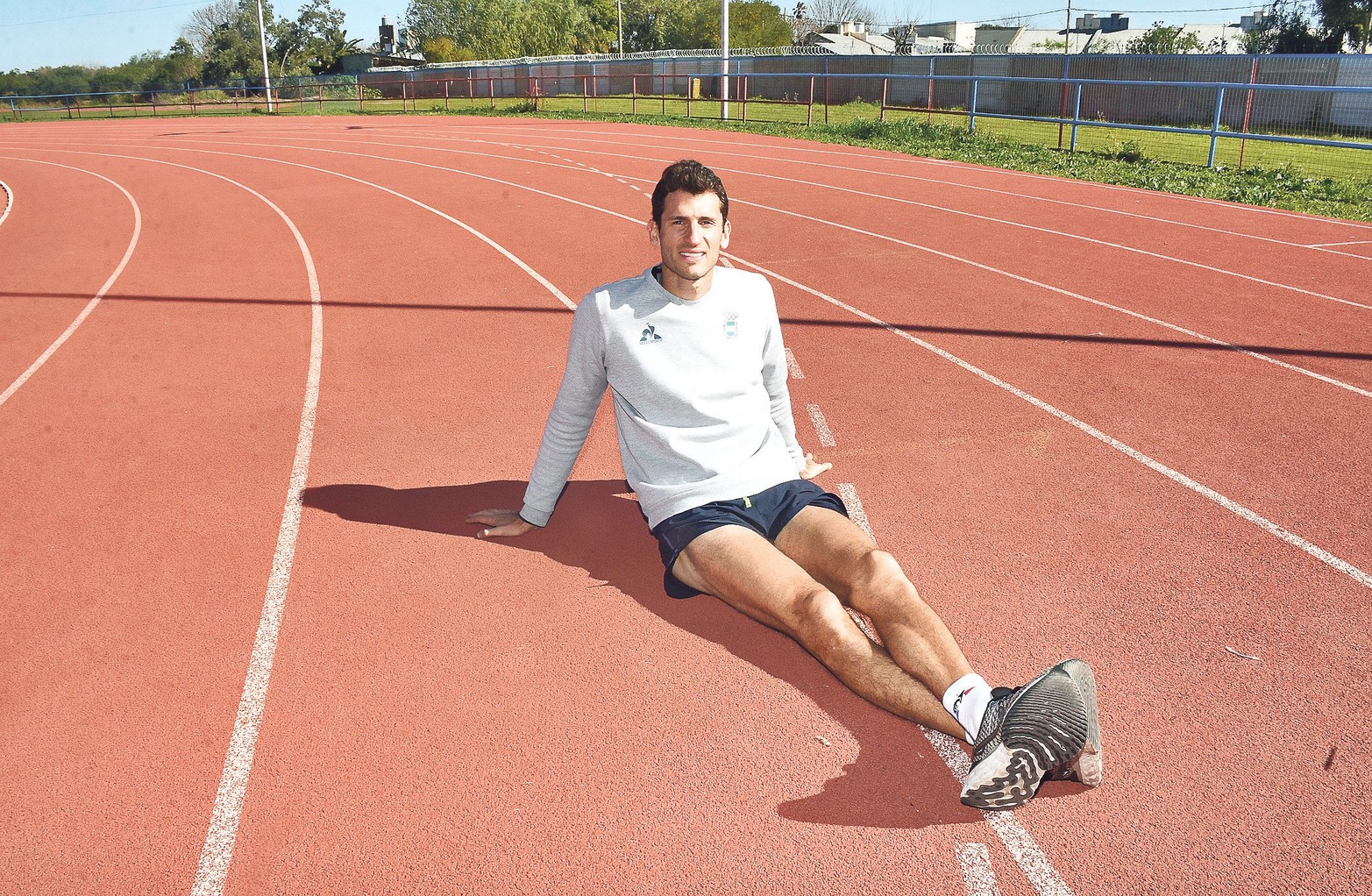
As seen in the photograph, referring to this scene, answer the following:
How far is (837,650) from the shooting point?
3.41 m

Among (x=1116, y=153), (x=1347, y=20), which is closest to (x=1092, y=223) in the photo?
(x=1116, y=153)

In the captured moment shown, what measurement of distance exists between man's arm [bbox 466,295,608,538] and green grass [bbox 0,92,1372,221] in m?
13.3

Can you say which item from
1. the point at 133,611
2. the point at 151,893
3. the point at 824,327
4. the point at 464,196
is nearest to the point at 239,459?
the point at 133,611

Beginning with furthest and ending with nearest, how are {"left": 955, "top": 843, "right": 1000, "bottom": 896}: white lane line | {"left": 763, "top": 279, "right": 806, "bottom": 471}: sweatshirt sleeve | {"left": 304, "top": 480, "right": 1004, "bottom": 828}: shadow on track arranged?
{"left": 763, "top": 279, "right": 806, "bottom": 471}: sweatshirt sleeve
{"left": 304, "top": 480, "right": 1004, "bottom": 828}: shadow on track
{"left": 955, "top": 843, "right": 1000, "bottom": 896}: white lane line

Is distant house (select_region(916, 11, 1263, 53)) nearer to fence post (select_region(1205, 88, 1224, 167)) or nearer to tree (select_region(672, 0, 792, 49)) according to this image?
tree (select_region(672, 0, 792, 49))

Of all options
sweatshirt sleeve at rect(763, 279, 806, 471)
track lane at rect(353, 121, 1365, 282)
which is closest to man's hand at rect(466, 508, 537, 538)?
sweatshirt sleeve at rect(763, 279, 806, 471)

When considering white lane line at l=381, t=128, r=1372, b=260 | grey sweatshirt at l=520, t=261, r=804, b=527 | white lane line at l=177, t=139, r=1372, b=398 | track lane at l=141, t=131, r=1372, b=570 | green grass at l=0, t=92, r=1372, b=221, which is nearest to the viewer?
grey sweatshirt at l=520, t=261, r=804, b=527

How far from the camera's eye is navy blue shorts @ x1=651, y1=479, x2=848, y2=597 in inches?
154

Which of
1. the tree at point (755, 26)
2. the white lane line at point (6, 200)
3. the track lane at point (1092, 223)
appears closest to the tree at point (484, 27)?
the tree at point (755, 26)

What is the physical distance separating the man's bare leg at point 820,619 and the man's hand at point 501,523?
0.96 m

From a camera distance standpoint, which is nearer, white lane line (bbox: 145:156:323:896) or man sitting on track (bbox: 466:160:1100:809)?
white lane line (bbox: 145:156:323:896)

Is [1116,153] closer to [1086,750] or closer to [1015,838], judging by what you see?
[1086,750]

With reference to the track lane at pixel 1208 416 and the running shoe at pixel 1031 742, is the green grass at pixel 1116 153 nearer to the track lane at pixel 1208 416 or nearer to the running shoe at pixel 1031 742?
the track lane at pixel 1208 416

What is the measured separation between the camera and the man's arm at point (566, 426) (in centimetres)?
420
